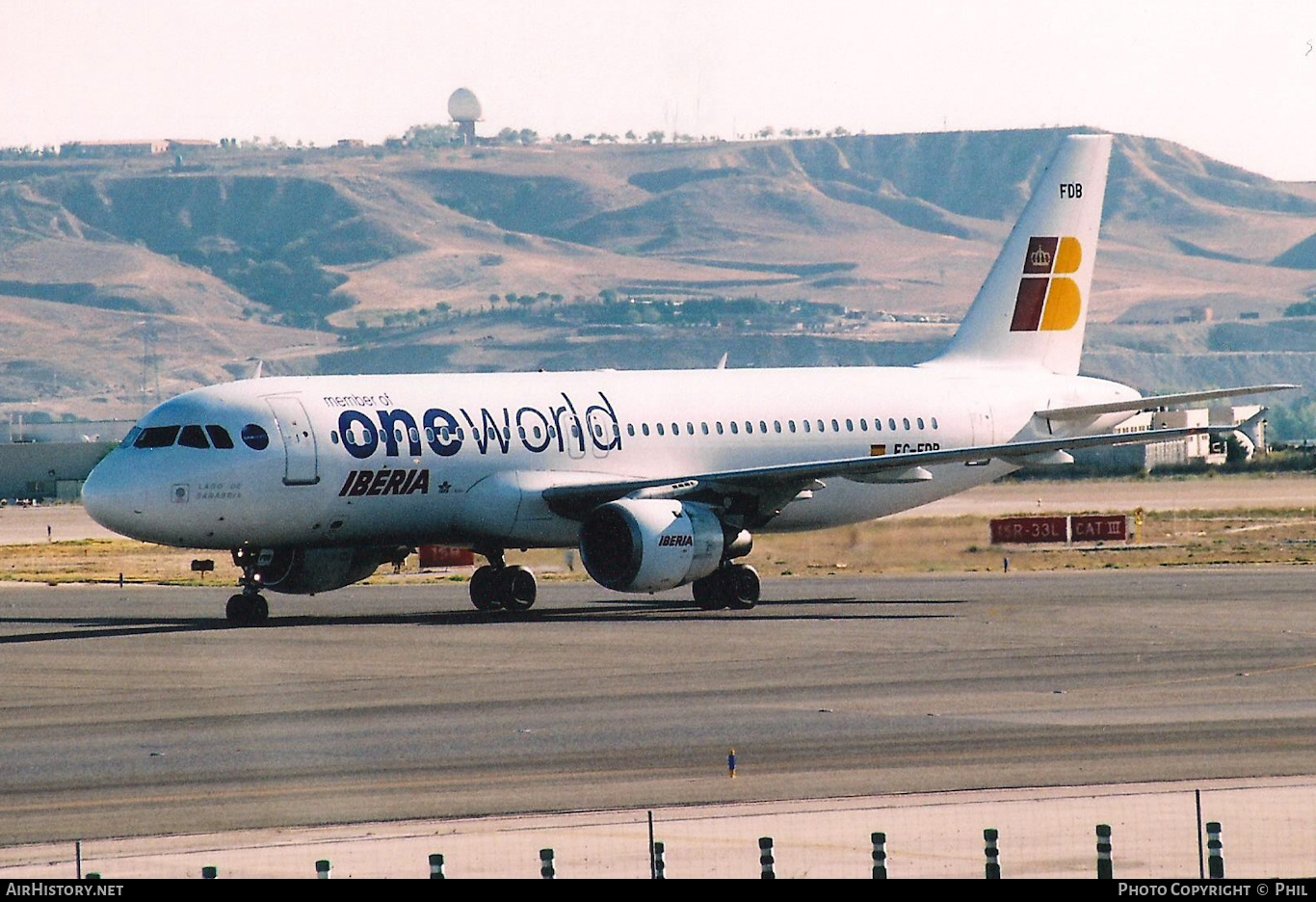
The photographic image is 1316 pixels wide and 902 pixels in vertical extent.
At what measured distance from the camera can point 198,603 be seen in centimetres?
5438

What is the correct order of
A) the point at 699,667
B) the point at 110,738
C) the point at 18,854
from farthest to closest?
the point at 699,667, the point at 110,738, the point at 18,854

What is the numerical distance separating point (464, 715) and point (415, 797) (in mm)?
7016

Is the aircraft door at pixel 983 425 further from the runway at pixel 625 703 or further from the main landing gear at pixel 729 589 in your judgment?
the main landing gear at pixel 729 589

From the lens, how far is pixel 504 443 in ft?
158

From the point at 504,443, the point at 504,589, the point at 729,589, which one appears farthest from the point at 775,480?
the point at 504,589

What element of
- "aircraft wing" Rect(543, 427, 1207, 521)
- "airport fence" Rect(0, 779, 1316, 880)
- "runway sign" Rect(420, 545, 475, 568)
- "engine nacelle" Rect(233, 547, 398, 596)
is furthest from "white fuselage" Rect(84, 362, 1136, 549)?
"airport fence" Rect(0, 779, 1316, 880)

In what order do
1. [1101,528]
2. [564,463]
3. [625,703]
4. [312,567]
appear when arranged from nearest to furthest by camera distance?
[625,703]
[312,567]
[564,463]
[1101,528]

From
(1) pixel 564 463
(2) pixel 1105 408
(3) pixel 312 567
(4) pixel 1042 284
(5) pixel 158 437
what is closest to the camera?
(5) pixel 158 437

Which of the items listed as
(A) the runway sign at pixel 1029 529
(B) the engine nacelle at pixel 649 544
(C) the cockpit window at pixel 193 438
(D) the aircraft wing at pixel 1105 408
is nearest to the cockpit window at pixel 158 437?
(C) the cockpit window at pixel 193 438

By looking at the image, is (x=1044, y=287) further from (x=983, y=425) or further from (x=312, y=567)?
(x=312, y=567)

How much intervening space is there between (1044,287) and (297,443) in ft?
72.9

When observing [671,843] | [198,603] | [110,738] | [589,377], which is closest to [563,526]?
[589,377]

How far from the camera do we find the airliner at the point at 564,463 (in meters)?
44.8

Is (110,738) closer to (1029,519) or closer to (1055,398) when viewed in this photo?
(1055,398)
